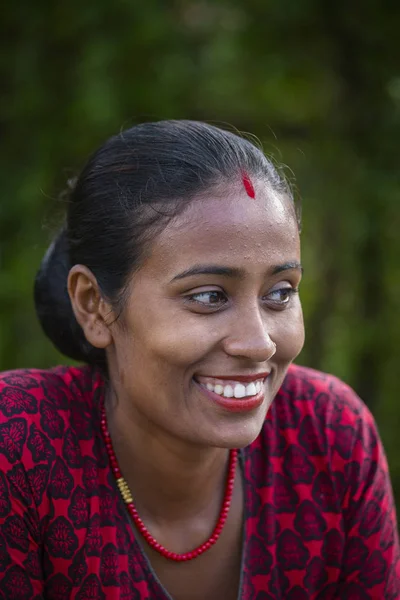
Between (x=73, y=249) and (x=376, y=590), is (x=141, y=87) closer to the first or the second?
(x=73, y=249)

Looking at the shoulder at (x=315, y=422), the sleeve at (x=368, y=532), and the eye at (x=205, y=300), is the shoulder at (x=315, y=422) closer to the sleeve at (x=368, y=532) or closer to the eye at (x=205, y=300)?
the sleeve at (x=368, y=532)

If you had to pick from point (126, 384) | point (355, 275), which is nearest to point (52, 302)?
point (126, 384)

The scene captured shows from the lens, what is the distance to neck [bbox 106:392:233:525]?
2.29 m

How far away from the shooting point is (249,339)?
1.98 metres

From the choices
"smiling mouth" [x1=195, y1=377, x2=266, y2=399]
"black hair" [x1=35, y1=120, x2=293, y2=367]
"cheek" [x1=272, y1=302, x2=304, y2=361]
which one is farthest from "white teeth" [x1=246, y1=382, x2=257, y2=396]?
"black hair" [x1=35, y1=120, x2=293, y2=367]

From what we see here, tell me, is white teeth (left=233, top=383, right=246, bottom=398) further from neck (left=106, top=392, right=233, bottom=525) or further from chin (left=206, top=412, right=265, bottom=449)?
neck (left=106, top=392, right=233, bottom=525)

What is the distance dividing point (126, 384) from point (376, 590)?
0.93 meters

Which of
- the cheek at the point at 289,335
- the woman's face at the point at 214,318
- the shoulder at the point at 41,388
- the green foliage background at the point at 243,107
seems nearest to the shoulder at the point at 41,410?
the shoulder at the point at 41,388

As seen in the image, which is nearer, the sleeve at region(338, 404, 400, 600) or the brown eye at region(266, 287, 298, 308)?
the brown eye at region(266, 287, 298, 308)

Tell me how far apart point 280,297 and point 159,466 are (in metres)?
0.60

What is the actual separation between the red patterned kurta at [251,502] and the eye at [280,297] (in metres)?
0.47

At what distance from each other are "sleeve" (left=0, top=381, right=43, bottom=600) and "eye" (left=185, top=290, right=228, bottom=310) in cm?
56

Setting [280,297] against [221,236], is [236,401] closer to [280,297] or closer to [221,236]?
[280,297]

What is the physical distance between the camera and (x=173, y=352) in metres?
1.98
